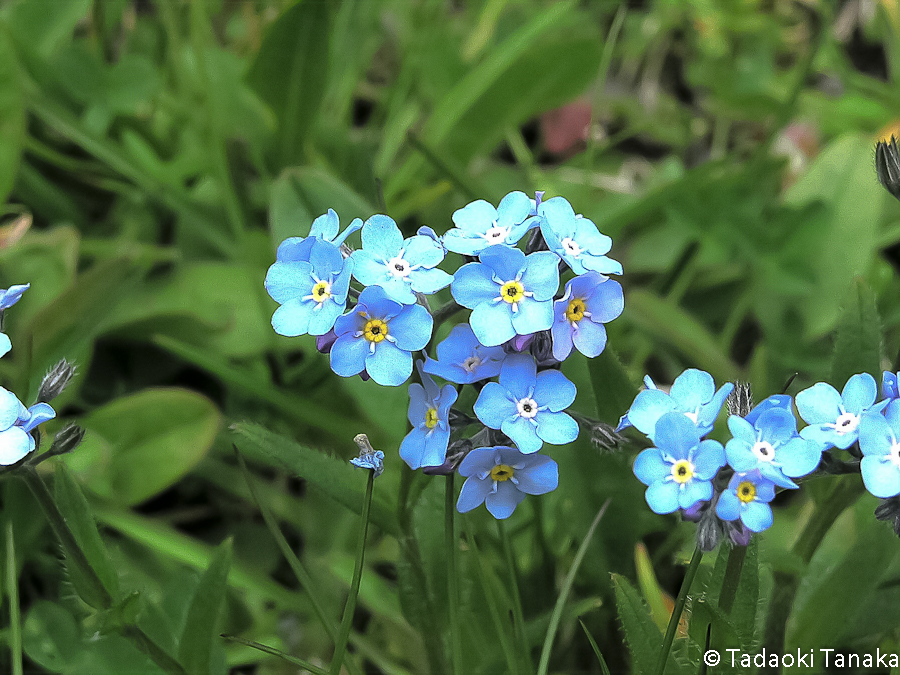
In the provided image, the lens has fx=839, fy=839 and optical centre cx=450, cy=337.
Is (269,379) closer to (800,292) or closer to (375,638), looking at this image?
(375,638)

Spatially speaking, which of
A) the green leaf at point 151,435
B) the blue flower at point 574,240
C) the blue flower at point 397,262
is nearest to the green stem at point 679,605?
the blue flower at point 574,240

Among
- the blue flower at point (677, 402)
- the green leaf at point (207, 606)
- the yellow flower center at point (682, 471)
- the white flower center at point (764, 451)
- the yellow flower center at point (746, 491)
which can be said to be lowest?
the green leaf at point (207, 606)

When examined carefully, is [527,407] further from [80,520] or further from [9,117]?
[9,117]

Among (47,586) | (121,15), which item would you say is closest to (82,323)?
(47,586)

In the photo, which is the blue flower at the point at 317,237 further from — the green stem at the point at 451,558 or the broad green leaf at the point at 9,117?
the broad green leaf at the point at 9,117

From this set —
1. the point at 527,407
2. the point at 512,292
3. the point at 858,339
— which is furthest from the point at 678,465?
the point at 858,339

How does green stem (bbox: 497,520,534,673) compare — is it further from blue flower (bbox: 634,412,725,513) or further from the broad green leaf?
the broad green leaf
